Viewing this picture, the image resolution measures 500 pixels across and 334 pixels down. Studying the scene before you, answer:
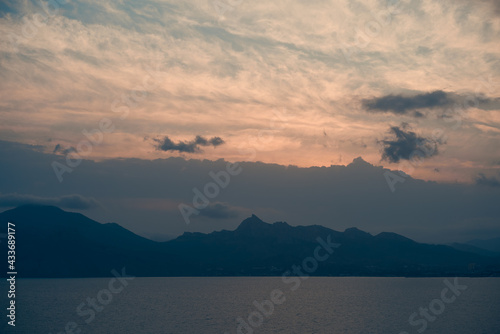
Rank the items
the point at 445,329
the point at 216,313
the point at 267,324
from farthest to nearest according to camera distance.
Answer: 1. the point at 216,313
2. the point at 267,324
3. the point at 445,329

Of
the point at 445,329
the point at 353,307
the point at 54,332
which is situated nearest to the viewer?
the point at 54,332

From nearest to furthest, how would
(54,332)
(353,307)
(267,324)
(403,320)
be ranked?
(54,332)
(267,324)
(403,320)
(353,307)

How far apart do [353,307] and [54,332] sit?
127m

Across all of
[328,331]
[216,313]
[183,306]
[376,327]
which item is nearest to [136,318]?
[216,313]

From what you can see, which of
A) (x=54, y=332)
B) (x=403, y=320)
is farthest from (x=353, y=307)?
(x=54, y=332)

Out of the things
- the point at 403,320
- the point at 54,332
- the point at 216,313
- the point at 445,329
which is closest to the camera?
the point at 54,332

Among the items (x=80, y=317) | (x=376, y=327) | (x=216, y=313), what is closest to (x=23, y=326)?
(x=80, y=317)

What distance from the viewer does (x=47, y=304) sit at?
196 metres

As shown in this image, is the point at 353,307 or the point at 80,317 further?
the point at 353,307

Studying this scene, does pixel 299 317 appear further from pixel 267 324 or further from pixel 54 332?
pixel 54 332

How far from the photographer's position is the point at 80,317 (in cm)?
15100

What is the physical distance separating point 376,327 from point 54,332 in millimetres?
93890

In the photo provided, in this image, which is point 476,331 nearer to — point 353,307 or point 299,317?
point 299,317

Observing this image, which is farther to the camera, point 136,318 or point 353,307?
point 353,307
